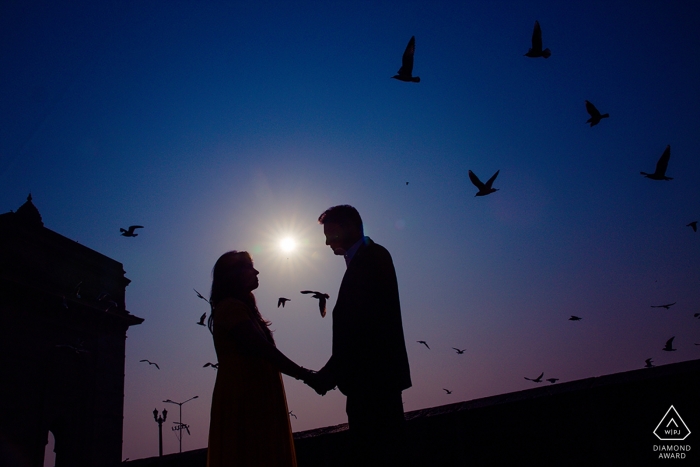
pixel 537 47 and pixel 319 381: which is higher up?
pixel 537 47

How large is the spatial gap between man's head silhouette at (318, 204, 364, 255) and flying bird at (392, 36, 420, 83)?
5404mm

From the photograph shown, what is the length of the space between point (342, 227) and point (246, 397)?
4.26 ft

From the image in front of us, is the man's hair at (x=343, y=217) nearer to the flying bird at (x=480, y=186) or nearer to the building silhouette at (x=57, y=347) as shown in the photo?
the flying bird at (x=480, y=186)

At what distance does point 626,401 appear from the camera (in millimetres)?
2531

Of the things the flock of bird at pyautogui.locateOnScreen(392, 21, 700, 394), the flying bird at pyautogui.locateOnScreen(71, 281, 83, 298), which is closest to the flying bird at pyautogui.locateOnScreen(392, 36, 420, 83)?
the flock of bird at pyautogui.locateOnScreen(392, 21, 700, 394)

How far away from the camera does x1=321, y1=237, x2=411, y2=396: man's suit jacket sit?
250 cm

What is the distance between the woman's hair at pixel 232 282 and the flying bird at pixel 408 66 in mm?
5628

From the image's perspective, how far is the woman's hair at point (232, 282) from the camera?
330 cm

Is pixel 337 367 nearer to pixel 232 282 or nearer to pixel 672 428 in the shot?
pixel 232 282

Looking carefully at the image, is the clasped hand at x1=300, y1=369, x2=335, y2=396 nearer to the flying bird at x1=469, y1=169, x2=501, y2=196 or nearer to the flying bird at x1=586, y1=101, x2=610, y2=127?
the flying bird at x1=469, y1=169, x2=501, y2=196

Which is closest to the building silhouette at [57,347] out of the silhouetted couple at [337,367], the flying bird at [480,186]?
the flying bird at [480,186]

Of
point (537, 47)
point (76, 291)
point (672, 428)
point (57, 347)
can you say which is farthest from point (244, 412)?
point (76, 291)

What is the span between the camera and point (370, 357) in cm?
250

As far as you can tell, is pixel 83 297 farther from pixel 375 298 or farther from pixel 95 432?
pixel 375 298
